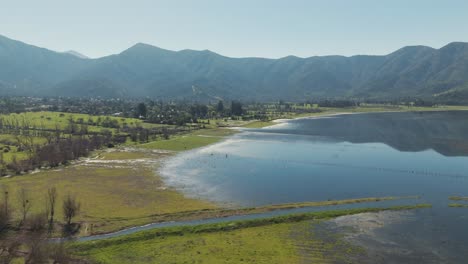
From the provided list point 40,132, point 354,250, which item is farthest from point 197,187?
point 40,132

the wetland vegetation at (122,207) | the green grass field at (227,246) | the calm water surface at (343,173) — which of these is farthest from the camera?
the calm water surface at (343,173)

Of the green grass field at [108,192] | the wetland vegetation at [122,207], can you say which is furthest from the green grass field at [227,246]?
the green grass field at [108,192]

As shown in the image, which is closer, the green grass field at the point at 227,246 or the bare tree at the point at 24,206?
the green grass field at the point at 227,246

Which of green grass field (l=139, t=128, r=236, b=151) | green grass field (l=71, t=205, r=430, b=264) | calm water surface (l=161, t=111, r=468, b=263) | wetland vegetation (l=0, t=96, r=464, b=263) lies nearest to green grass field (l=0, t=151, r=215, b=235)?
wetland vegetation (l=0, t=96, r=464, b=263)

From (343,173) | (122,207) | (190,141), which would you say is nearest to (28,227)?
(122,207)

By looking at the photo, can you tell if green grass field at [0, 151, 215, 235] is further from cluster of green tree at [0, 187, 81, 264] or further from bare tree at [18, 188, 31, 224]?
cluster of green tree at [0, 187, 81, 264]

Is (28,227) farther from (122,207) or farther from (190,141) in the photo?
(190,141)

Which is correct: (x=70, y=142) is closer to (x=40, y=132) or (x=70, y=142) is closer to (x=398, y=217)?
(x=40, y=132)

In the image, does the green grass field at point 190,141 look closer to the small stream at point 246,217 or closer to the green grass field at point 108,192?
the green grass field at point 108,192

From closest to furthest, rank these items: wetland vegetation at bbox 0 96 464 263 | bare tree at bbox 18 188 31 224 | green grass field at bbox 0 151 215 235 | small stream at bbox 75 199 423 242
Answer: wetland vegetation at bbox 0 96 464 263
small stream at bbox 75 199 423 242
bare tree at bbox 18 188 31 224
green grass field at bbox 0 151 215 235
